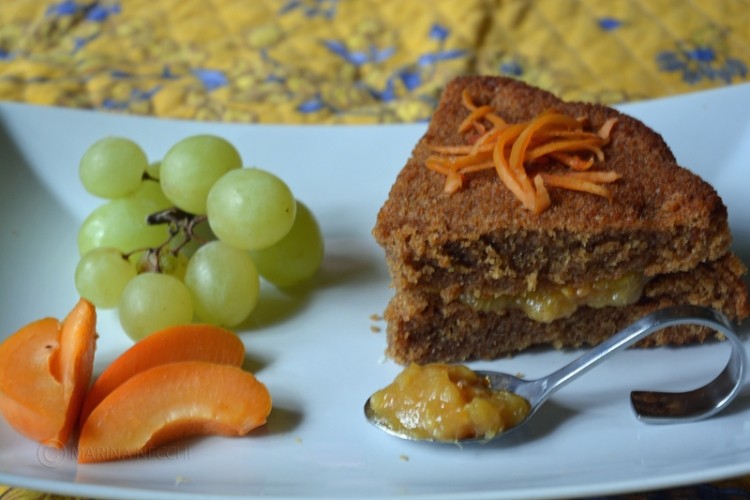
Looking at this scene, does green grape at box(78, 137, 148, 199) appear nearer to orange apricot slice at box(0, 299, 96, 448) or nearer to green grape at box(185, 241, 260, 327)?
green grape at box(185, 241, 260, 327)

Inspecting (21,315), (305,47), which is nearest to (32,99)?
(305,47)

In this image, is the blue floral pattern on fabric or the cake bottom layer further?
the blue floral pattern on fabric

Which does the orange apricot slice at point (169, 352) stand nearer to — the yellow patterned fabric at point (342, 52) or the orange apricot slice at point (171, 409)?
the orange apricot slice at point (171, 409)

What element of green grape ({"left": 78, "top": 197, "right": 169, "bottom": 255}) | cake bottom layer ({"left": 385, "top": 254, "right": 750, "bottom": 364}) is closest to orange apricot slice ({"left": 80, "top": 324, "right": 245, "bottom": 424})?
cake bottom layer ({"left": 385, "top": 254, "right": 750, "bottom": 364})

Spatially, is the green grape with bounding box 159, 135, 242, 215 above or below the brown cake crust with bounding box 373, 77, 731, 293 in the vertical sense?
above

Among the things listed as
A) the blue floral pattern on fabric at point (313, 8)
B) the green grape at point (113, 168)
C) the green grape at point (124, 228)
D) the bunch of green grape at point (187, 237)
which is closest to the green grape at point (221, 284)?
the bunch of green grape at point (187, 237)

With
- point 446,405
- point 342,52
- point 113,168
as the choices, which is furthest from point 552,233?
point 342,52

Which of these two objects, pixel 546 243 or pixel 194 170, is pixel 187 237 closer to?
pixel 194 170
